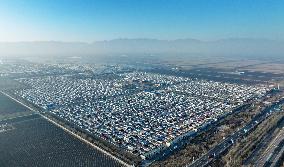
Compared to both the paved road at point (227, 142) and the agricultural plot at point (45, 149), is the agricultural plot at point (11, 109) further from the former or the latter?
the paved road at point (227, 142)

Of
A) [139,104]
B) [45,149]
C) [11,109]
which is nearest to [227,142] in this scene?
[45,149]

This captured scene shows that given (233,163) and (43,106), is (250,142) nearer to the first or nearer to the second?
(233,163)

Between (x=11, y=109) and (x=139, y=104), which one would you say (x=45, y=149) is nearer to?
(x=11, y=109)

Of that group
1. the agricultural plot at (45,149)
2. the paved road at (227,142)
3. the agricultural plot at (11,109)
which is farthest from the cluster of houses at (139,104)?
the paved road at (227,142)

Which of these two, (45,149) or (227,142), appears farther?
(227,142)

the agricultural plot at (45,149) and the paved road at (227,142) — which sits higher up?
the paved road at (227,142)

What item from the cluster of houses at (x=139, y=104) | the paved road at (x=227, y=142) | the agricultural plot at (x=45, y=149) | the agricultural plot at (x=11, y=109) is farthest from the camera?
the agricultural plot at (x=11, y=109)

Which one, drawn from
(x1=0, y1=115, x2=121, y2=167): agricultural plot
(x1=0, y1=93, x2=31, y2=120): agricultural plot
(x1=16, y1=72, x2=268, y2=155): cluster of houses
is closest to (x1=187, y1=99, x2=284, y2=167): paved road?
(x1=16, y1=72, x2=268, y2=155): cluster of houses
